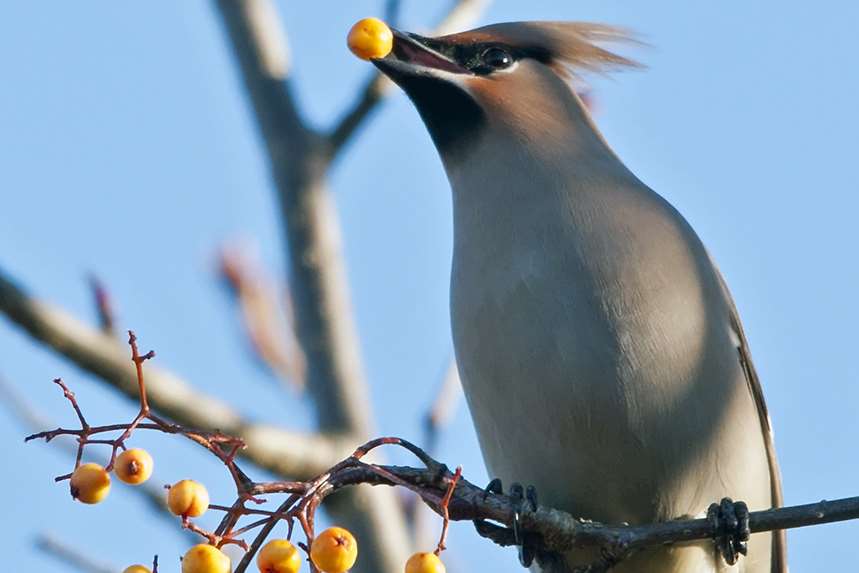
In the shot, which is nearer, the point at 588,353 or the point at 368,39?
the point at 588,353

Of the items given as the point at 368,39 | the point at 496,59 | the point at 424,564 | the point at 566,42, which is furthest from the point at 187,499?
the point at 566,42

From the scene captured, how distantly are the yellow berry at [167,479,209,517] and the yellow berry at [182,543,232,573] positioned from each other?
178 mm

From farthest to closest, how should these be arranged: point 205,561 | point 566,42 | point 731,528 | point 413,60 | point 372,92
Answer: point 372,92, point 566,42, point 413,60, point 731,528, point 205,561

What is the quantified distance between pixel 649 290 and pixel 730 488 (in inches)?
23.2

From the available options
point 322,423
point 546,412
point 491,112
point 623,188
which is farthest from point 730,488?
point 322,423

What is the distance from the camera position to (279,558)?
8.89 feet

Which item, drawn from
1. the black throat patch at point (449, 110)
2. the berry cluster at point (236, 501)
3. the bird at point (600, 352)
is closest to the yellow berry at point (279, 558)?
the berry cluster at point (236, 501)

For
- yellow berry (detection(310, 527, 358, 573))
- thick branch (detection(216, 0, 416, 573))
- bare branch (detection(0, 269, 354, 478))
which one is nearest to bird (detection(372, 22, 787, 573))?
bare branch (detection(0, 269, 354, 478))

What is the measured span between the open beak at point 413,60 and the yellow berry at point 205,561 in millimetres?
2192

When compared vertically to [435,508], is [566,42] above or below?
above

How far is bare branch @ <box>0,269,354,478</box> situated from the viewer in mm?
4465

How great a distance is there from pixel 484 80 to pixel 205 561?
2.53m

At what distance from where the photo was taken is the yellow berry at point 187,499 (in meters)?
2.81

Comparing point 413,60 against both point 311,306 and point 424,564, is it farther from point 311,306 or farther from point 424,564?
point 424,564
